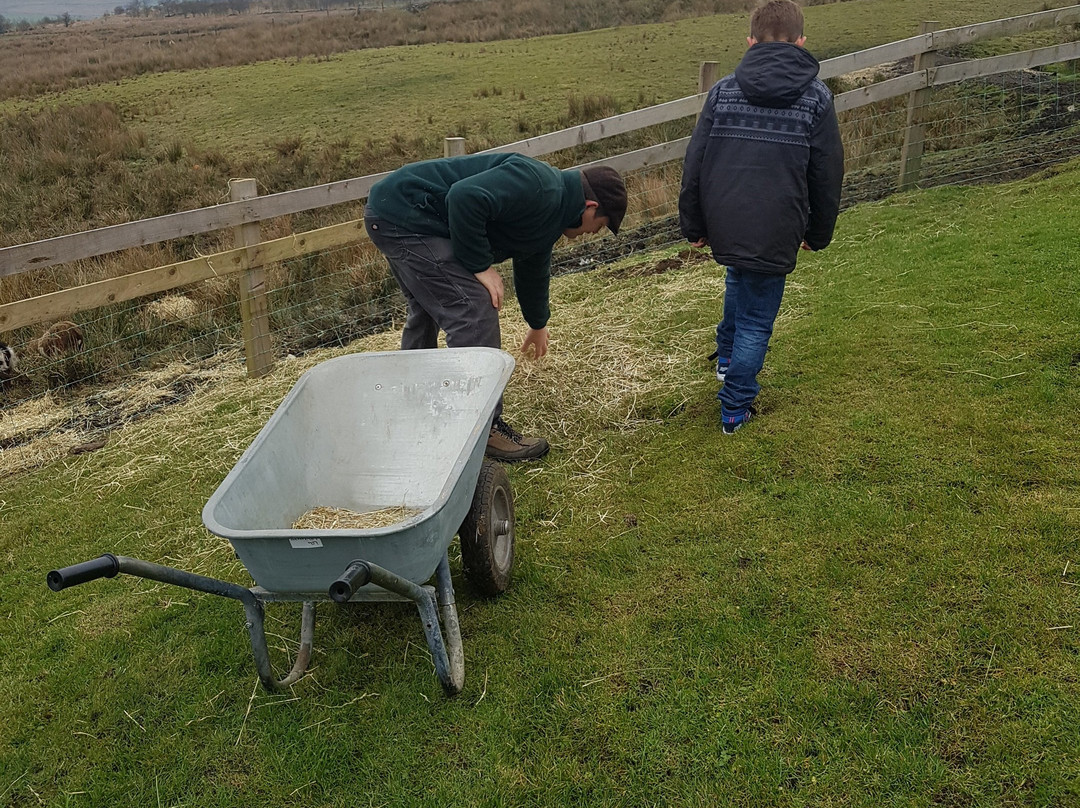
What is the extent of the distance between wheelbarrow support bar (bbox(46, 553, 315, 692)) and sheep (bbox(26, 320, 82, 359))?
499 cm

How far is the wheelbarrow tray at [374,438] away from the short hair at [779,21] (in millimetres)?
1895

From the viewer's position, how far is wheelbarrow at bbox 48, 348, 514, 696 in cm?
227

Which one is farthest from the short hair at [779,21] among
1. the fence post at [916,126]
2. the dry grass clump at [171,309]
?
the dry grass clump at [171,309]

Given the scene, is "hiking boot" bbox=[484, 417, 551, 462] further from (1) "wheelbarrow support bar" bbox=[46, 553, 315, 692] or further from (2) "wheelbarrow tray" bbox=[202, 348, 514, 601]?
(1) "wheelbarrow support bar" bbox=[46, 553, 315, 692]

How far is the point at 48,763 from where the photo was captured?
262cm

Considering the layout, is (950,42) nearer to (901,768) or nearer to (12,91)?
(901,768)

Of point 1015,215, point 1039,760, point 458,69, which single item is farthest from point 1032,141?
point 458,69

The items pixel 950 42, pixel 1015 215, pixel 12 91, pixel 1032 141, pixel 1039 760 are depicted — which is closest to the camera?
pixel 1039 760

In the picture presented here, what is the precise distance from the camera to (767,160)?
3578 millimetres

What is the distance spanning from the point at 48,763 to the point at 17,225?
443 inches

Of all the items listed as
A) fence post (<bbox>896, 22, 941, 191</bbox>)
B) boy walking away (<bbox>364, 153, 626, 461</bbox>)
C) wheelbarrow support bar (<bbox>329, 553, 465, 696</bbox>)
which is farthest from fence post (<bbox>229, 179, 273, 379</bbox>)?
fence post (<bbox>896, 22, 941, 191</bbox>)

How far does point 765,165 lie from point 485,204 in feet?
4.14

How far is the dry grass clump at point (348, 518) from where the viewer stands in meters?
3.08

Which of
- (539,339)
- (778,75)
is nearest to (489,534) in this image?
(539,339)
